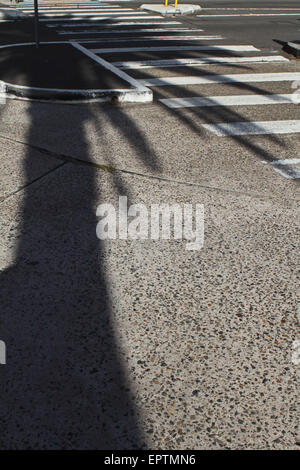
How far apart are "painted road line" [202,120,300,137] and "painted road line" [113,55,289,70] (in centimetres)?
358

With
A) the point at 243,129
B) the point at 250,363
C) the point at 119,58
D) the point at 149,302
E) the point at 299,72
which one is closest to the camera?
the point at 250,363

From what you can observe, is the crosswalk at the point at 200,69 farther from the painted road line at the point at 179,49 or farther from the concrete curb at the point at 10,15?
the concrete curb at the point at 10,15

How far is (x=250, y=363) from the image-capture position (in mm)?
2857

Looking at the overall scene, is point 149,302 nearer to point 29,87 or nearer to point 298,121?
point 298,121

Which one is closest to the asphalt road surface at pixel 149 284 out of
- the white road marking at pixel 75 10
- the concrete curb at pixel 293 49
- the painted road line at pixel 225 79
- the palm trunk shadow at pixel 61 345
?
the palm trunk shadow at pixel 61 345

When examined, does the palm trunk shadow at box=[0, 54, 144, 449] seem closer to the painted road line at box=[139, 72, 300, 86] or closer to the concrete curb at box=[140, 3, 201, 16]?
the painted road line at box=[139, 72, 300, 86]

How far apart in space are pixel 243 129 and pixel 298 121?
2.90ft

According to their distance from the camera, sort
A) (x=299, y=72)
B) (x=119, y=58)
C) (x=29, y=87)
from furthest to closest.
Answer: (x=119, y=58), (x=299, y=72), (x=29, y=87)

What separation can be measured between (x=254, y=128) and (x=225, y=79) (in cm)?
265

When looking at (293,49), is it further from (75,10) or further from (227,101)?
(75,10)

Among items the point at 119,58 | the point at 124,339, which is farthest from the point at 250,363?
the point at 119,58

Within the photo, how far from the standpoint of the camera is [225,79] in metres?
8.95

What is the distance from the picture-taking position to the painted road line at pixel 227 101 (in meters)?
7.53

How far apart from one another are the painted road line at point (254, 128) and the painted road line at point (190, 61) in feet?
11.8
